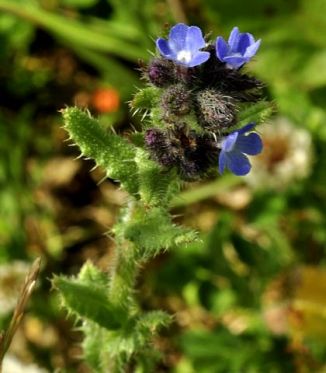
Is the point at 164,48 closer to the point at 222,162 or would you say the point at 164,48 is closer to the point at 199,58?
the point at 199,58

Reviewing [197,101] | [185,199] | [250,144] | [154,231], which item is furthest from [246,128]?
[185,199]

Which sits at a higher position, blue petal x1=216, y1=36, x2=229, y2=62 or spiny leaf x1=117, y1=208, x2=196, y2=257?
→ blue petal x1=216, y1=36, x2=229, y2=62

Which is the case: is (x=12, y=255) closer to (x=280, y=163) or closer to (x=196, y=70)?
(x=280, y=163)

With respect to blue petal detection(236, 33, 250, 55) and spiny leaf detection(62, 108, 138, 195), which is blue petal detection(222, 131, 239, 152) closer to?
blue petal detection(236, 33, 250, 55)

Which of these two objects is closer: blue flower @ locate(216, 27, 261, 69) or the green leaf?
blue flower @ locate(216, 27, 261, 69)

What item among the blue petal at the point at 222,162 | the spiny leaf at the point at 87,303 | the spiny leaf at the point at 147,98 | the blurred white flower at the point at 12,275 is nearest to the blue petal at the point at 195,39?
the spiny leaf at the point at 147,98

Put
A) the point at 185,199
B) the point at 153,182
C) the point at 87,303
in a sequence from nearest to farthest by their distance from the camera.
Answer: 1. the point at 153,182
2. the point at 87,303
3. the point at 185,199

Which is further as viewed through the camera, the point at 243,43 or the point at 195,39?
the point at 243,43

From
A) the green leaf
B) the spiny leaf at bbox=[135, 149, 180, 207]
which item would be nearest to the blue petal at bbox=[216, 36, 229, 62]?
the spiny leaf at bbox=[135, 149, 180, 207]
